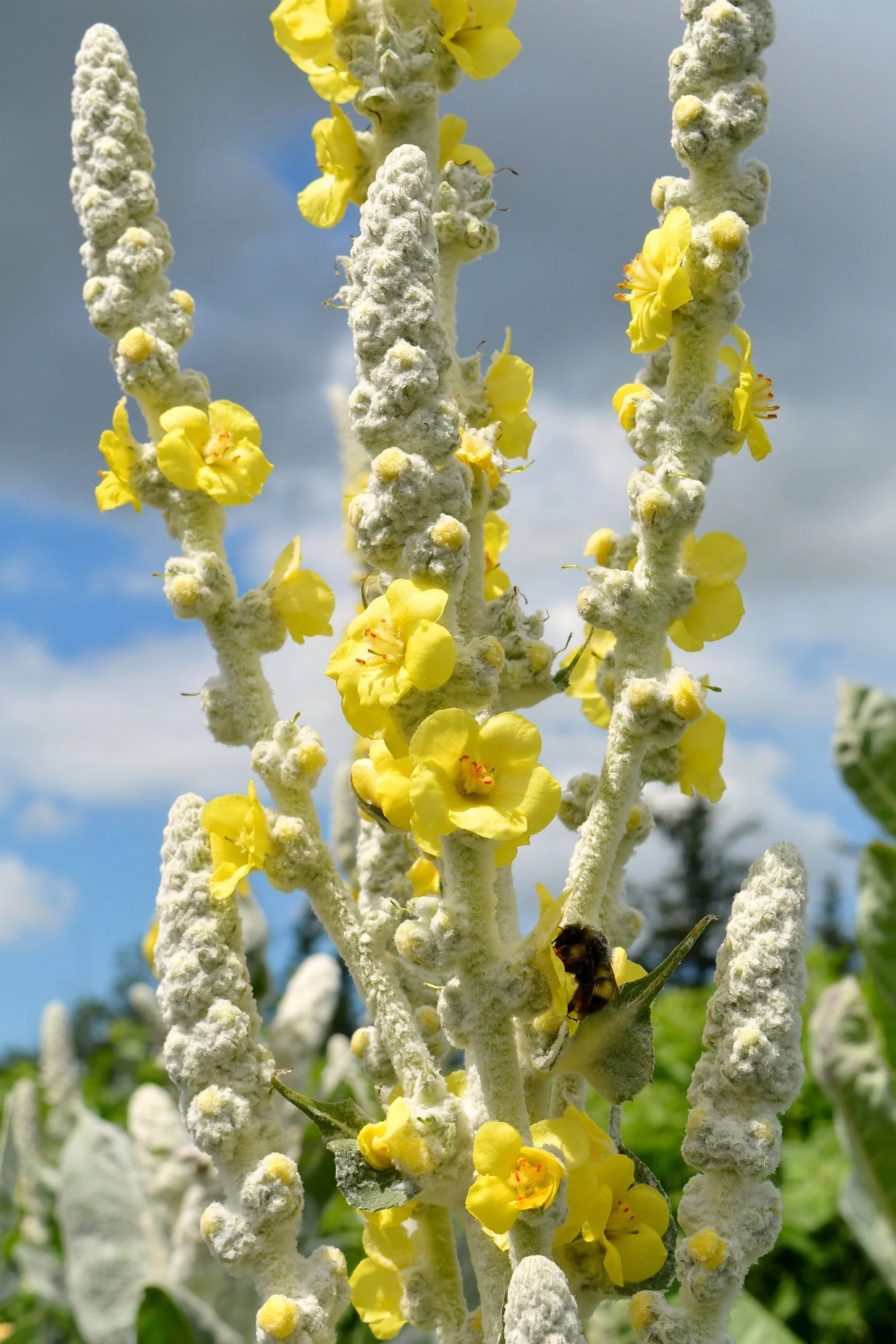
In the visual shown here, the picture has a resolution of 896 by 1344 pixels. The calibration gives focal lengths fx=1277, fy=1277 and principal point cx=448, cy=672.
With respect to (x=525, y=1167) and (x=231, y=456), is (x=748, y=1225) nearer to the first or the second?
(x=525, y=1167)

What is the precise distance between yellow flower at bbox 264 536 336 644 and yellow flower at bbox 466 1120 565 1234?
671mm

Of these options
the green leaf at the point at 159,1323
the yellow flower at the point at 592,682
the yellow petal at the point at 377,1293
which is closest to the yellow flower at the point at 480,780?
the yellow flower at the point at 592,682

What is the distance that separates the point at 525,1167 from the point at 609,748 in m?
0.48

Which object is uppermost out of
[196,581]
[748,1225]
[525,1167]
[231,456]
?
[231,456]

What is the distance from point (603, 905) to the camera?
1.58m

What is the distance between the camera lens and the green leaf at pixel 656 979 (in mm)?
1337

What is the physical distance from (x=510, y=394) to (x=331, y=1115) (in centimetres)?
92

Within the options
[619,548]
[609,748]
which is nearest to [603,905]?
Answer: [609,748]

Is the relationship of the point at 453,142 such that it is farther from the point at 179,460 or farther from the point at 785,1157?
the point at 785,1157

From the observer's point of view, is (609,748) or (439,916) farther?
(609,748)

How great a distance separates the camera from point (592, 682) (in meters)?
1.84

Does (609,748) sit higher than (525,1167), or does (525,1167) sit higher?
(609,748)

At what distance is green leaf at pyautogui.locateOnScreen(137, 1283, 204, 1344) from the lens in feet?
8.48

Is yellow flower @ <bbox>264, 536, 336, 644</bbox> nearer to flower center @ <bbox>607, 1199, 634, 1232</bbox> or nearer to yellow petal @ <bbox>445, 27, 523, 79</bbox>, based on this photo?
yellow petal @ <bbox>445, 27, 523, 79</bbox>
